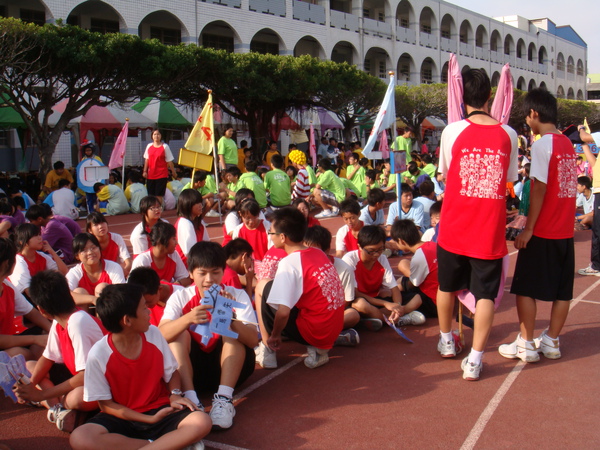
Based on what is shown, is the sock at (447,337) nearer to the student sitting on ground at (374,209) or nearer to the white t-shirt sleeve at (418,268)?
the white t-shirt sleeve at (418,268)

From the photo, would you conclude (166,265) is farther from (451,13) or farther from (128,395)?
(451,13)

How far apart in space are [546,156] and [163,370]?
9.66 feet

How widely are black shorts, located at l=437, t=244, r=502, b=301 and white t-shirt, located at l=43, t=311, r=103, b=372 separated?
2.33 m

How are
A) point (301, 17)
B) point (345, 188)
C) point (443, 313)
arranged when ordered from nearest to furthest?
point (443, 313), point (345, 188), point (301, 17)

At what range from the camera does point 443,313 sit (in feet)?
14.0

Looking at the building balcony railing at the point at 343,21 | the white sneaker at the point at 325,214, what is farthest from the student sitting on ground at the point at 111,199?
the building balcony railing at the point at 343,21

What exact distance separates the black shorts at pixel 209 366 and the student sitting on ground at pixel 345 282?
3.73 feet

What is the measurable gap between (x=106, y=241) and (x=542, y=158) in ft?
13.3

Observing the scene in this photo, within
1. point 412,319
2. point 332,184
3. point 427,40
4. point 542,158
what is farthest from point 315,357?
point 427,40

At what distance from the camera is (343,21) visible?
33.8 metres

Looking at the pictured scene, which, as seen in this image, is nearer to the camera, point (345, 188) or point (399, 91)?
point (345, 188)

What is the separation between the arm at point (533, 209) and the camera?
4.19m

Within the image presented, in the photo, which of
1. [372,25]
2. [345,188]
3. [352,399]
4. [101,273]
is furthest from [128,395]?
[372,25]

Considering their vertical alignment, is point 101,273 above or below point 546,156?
below
